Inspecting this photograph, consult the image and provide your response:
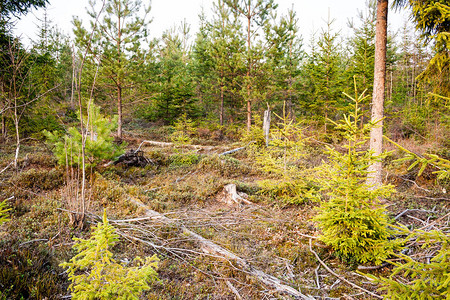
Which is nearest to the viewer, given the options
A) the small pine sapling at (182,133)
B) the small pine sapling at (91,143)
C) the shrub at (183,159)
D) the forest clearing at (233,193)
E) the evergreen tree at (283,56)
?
the forest clearing at (233,193)

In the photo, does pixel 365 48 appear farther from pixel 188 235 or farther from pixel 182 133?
pixel 188 235

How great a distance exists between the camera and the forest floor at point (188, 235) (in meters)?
2.86

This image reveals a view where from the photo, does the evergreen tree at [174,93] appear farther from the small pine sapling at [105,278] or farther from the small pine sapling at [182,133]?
the small pine sapling at [105,278]

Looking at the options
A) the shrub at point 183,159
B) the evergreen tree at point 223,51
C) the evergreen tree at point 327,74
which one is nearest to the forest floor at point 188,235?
the shrub at point 183,159

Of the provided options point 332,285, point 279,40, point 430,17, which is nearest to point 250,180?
point 332,285

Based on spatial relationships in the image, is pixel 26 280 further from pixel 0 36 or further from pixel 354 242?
pixel 0 36

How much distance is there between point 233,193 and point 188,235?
2.41 meters

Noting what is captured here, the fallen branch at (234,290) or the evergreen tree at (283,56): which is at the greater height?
the evergreen tree at (283,56)

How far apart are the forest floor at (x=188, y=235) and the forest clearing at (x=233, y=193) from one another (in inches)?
1.1

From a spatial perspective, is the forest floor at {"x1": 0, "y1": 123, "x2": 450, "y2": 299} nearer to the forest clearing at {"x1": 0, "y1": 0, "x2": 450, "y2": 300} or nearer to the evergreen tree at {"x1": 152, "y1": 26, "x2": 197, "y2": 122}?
the forest clearing at {"x1": 0, "y1": 0, "x2": 450, "y2": 300}

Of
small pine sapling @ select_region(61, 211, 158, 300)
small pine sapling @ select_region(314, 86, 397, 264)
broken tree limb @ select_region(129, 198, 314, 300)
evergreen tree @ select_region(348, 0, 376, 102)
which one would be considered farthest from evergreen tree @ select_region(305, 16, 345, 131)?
small pine sapling @ select_region(61, 211, 158, 300)

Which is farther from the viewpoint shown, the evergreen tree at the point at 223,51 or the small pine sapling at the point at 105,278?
the evergreen tree at the point at 223,51

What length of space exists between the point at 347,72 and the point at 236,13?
8.46 metres

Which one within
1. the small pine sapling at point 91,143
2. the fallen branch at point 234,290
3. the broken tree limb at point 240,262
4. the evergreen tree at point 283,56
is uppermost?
the evergreen tree at point 283,56
